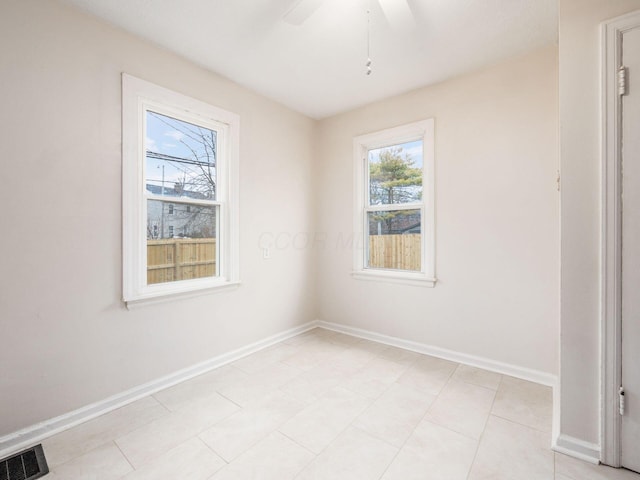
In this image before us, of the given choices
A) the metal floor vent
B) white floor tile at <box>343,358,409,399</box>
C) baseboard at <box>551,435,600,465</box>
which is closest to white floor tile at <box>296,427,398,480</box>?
white floor tile at <box>343,358,409,399</box>

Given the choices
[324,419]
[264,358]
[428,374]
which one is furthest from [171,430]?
[428,374]

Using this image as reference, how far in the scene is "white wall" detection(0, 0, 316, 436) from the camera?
169 centimetres

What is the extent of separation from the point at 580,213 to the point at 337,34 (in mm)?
1907

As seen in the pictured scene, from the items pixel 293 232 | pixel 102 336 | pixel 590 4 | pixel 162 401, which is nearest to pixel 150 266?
pixel 102 336

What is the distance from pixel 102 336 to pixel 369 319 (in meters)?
2.44

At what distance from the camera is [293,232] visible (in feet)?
11.5

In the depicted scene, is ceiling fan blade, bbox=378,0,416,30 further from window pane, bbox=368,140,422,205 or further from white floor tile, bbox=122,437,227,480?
white floor tile, bbox=122,437,227,480

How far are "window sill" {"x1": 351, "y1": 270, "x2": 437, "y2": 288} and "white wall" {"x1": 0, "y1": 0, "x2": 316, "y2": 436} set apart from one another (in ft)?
5.57

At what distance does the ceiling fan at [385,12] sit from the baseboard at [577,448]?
261 cm

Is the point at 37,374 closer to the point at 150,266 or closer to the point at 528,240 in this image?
the point at 150,266

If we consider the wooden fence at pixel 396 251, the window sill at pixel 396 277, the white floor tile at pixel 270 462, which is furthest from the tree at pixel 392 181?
the white floor tile at pixel 270 462

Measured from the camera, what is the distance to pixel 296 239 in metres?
3.54

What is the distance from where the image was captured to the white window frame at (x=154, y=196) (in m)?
2.13

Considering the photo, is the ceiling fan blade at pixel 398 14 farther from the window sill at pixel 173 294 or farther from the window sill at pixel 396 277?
the window sill at pixel 173 294
